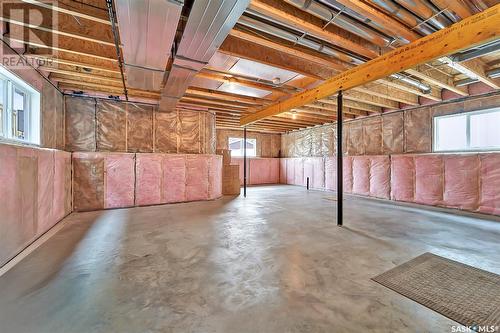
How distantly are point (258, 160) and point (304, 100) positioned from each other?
6.08 m

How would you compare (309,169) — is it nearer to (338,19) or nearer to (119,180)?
(119,180)

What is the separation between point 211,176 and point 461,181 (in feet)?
19.0

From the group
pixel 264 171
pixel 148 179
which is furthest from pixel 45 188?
pixel 264 171

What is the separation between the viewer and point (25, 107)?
117 inches

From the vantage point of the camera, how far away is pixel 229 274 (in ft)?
6.60

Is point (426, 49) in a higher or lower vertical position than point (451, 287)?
higher

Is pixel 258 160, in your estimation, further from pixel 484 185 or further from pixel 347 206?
pixel 484 185

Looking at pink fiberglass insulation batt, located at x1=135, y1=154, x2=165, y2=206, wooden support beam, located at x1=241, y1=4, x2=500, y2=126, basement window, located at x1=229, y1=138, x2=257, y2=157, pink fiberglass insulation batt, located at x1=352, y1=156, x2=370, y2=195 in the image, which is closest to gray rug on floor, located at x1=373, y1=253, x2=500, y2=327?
wooden support beam, located at x1=241, y1=4, x2=500, y2=126

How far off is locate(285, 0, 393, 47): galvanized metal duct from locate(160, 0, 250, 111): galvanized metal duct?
1.93 ft

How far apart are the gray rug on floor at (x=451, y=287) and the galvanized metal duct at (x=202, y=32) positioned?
2.61 metres

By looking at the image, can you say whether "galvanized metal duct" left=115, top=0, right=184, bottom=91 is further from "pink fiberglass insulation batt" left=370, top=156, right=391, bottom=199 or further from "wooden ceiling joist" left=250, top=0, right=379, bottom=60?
"pink fiberglass insulation batt" left=370, top=156, right=391, bottom=199

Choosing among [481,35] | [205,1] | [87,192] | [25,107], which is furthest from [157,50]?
[87,192]

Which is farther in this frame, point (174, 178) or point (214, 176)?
point (214, 176)

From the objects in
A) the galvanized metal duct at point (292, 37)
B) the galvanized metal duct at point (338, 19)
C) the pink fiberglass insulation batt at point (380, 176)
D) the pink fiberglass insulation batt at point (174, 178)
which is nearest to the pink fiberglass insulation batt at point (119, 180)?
the pink fiberglass insulation batt at point (174, 178)
